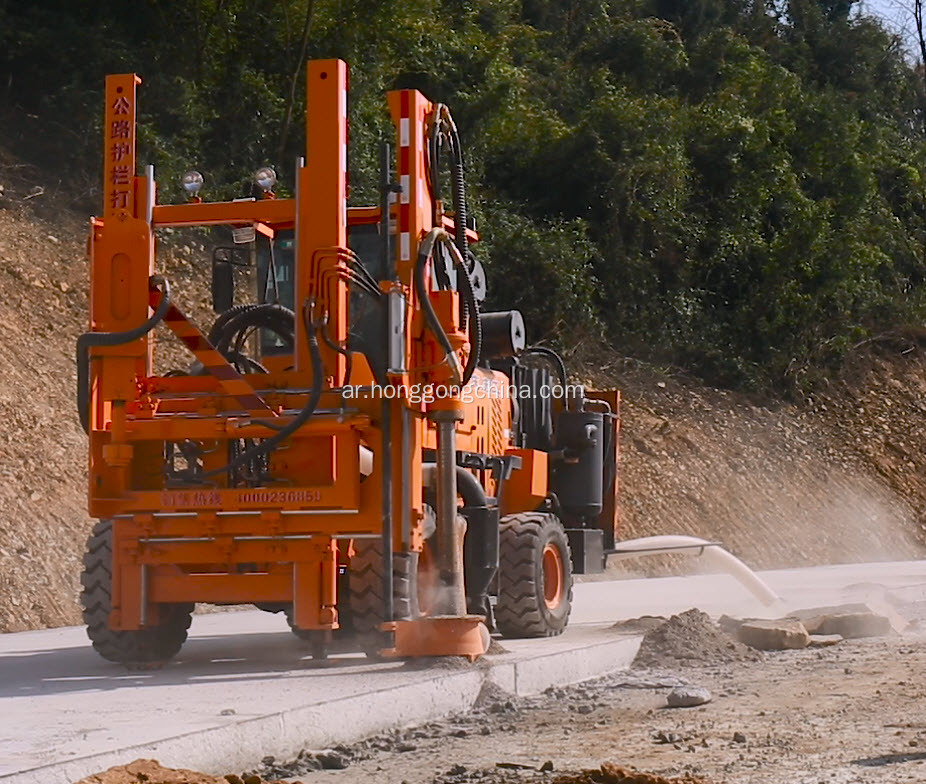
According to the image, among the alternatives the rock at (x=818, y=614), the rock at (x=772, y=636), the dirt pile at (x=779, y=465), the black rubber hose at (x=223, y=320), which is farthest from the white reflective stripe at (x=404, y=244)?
the dirt pile at (x=779, y=465)

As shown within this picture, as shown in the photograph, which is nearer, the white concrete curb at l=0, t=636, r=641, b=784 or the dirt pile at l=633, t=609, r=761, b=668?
the white concrete curb at l=0, t=636, r=641, b=784

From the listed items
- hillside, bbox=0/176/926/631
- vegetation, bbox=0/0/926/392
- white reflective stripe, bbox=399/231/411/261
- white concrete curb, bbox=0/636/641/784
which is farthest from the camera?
vegetation, bbox=0/0/926/392

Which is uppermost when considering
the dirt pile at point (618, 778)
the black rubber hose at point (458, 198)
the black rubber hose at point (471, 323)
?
the black rubber hose at point (458, 198)

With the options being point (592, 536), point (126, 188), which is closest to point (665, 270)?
point (592, 536)

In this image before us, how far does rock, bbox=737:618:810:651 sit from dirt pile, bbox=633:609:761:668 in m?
0.23

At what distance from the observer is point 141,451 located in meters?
9.72

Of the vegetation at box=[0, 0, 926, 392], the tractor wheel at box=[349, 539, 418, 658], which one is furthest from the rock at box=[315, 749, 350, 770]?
the vegetation at box=[0, 0, 926, 392]

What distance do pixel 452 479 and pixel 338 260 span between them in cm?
150

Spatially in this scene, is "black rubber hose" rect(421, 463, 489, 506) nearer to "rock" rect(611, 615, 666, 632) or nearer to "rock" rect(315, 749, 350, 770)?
"rock" rect(611, 615, 666, 632)

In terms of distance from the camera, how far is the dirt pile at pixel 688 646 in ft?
34.5

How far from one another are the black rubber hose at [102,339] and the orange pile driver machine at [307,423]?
14mm

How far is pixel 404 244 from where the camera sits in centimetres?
959

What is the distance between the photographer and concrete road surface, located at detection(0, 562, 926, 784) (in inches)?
253

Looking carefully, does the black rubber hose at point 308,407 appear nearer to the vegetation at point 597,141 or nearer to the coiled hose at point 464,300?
the coiled hose at point 464,300
